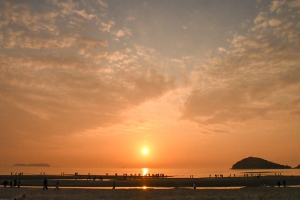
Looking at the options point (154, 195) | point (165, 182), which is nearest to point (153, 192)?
point (154, 195)

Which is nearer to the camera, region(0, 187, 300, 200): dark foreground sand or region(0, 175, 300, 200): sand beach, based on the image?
region(0, 187, 300, 200): dark foreground sand

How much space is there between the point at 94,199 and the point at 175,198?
31.9 feet

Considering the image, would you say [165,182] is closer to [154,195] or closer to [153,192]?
[153,192]

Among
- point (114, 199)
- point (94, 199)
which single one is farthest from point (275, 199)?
point (94, 199)

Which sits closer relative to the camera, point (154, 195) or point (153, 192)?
point (154, 195)

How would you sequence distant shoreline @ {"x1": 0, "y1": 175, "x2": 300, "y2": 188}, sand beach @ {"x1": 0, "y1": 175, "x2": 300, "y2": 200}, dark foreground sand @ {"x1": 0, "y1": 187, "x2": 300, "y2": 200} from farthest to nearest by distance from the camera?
distant shoreline @ {"x1": 0, "y1": 175, "x2": 300, "y2": 188} < sand beach @ {"x1": 0, "y1": 175, "x2": 300, "y2": 200} < dark foreground sand @ {"x1": 0, "y1": 187, "x2": 300, "y2": 200}

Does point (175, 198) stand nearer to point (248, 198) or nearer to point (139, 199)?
point (139, 199)

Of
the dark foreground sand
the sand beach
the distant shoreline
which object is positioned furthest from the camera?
the distant shoreline

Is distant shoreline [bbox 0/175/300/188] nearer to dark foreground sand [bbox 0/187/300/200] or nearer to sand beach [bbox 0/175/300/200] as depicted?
sand beach [bbox 0/175/300/200]

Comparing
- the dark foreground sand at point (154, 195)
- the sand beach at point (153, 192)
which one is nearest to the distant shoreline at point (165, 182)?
the sand beach at point (153, 192)

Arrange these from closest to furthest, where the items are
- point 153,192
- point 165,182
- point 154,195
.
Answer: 1. point 154,195
2. point 153,192
3. point 165,182

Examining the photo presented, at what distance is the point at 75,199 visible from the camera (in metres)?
30.5

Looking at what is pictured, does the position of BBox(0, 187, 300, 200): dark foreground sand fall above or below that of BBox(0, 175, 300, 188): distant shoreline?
above

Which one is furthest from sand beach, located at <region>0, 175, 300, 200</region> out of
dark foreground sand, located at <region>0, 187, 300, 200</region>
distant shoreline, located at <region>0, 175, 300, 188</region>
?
distant shoreline, located at <region>0, 175, 300, 188</region>
